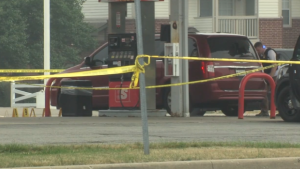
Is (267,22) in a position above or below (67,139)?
above

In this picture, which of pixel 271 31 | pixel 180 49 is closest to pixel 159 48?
pixel 180 49

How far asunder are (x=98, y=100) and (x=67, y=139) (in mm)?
6926

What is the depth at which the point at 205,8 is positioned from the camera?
35.9 metres

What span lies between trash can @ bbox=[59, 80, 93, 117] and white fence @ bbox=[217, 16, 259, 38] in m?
18.5

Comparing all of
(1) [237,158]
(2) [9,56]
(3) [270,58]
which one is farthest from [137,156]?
(2) [9,56]

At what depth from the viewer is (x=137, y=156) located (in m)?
7.81

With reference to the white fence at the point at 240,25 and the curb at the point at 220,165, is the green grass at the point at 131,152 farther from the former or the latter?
the white fence at the point at 240,25

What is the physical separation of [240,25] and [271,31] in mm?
1655

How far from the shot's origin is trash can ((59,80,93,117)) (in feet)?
54.1

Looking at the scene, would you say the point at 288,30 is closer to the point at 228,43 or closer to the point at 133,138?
the point at 228,43

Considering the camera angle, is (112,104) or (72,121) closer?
(72,121)

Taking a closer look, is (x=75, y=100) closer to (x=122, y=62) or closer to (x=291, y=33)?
(x=122, y=62)

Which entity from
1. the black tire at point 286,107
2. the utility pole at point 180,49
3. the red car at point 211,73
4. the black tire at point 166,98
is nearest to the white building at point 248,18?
the red car at point 211,73

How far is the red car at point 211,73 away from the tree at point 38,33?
66.0 feet
